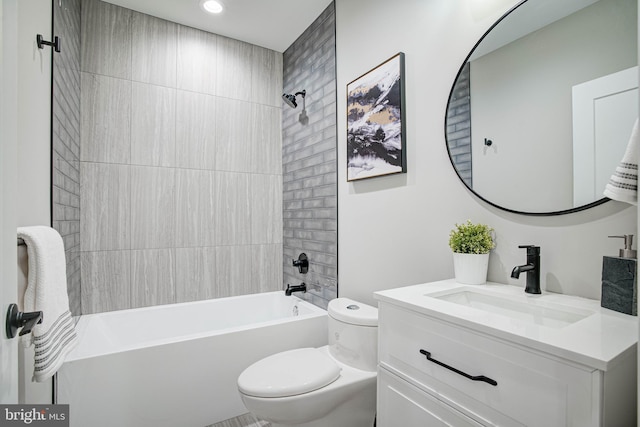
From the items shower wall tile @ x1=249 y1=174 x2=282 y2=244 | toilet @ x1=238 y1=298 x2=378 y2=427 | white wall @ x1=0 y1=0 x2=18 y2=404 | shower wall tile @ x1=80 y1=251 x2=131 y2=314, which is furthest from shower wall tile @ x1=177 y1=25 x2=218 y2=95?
toilet @ x1=238 y1=298 x2=378 y2=427

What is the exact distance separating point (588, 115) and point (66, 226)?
8.29ft

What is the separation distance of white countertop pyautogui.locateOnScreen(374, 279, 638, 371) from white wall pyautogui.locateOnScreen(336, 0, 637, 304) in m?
0.15

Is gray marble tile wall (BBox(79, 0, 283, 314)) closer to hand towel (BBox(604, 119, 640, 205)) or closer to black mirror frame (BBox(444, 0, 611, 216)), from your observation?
black mirror frame (BBox(444, 0, 611, 216))

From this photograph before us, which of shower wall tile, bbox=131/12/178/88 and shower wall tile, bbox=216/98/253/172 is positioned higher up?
shower wall tile, bbox=131/12/178/88

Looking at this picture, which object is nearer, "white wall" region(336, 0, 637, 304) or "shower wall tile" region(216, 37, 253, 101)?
"white wall" region(336, 0, 637, 304)

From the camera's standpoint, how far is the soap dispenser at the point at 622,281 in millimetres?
869

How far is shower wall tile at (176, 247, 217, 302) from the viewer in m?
2.55

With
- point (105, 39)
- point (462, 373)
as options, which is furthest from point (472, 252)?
point (105, 39)

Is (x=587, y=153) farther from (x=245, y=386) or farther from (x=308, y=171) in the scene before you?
(x=308, y=171)

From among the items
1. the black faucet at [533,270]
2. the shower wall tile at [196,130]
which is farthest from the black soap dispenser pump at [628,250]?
the shower wall tile at [196,130]

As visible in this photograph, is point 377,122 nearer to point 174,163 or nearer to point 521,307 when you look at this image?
point 521,307

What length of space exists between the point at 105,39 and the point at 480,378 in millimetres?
3009

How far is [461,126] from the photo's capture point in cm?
144

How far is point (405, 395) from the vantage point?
1.10 m
